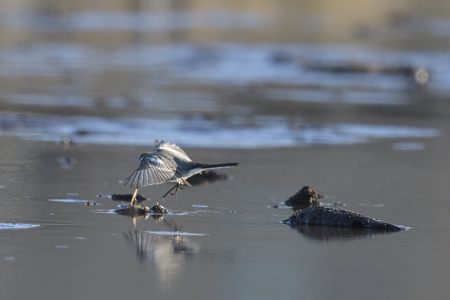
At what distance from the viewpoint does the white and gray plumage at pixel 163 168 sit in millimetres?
10719

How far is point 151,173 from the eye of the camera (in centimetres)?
1073

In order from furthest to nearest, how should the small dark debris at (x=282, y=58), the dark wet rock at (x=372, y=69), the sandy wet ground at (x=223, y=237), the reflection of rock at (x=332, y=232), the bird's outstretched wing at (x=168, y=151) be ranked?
the small dark debris at (x=282, y=58)
the dark wet rock at (x=372, y=69)
the bird's outstretched wing at (x=168, y=151)
the reflection of rock at (x=332, y=232)
the sandy wet ground at (x=223, y=237)

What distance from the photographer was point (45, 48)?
3678 cm

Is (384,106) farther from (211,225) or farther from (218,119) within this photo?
(211,225)

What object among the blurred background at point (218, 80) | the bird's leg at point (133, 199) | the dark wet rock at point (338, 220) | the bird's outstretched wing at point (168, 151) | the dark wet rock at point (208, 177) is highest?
the blurred background at point (218, 80)

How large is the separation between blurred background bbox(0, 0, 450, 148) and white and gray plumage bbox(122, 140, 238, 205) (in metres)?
5.66

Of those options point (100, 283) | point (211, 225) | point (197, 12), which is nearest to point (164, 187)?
point (211, 225)

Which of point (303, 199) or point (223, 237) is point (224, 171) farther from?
point (223, 237)

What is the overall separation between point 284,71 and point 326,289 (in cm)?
2304

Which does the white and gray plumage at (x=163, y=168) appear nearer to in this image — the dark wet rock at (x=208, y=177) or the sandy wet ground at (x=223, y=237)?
the sandy wet ground at (x=223, y=237)

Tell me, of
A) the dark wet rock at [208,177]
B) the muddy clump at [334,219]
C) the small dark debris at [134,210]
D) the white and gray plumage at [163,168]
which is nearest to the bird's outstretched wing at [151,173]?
the white and gray plumage at [163,168]

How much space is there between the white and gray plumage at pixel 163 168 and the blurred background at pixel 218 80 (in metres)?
5.66

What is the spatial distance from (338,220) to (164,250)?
1811mm

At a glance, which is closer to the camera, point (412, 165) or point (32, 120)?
point (412, 165)
